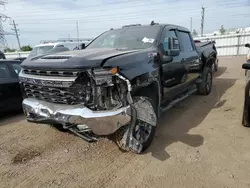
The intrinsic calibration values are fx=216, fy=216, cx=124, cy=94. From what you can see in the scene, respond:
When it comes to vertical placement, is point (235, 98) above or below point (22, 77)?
below

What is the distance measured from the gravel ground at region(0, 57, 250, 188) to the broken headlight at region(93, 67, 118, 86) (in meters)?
1.18

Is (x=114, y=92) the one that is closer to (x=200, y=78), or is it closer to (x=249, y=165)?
(x=249, y=165)

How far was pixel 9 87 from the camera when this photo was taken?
5035 millimetres

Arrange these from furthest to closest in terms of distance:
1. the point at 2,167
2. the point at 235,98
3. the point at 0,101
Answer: the point at 235,98 < the point at 0,101 < the point at 2,167

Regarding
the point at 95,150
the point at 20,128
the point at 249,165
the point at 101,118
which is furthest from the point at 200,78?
the point at 20,128

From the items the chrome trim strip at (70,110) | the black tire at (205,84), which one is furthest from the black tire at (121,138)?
the black tire at (205,84)

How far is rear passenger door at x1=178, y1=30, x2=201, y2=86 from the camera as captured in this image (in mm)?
4641

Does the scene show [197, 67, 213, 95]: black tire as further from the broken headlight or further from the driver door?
the broken headlight

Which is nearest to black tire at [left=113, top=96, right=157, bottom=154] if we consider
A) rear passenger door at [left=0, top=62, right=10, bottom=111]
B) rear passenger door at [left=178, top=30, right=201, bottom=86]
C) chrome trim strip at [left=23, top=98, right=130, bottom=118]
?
chrome trim strip at [left=23, top=98, right=130, bottom=118]

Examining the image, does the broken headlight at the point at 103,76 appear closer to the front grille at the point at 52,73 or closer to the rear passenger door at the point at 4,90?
the front grille at the point at 52,73

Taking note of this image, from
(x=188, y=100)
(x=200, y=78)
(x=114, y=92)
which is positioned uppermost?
(x=114, y=92)

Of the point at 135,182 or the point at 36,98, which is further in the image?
the point at 36,98

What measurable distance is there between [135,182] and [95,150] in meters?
1.00

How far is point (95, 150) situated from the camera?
11.0ft
